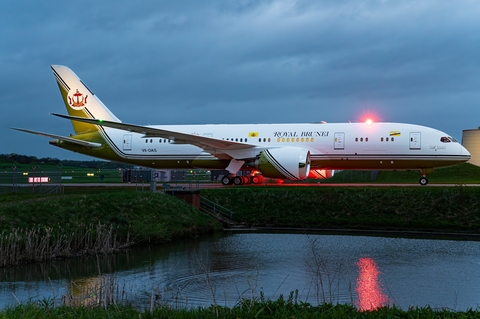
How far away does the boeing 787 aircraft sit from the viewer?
32.7 m

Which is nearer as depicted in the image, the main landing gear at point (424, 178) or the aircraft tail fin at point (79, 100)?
the main landing gear at point (424, 178)

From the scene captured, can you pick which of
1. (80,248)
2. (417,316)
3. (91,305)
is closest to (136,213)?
(80,248)

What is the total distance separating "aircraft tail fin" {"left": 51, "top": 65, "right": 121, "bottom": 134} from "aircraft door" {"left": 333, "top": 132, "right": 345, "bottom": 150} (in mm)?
15507

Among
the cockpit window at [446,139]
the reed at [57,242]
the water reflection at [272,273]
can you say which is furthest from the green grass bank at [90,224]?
the cockpit window at [446,139]

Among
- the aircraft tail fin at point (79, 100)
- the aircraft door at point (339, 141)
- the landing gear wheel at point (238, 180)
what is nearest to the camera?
the aircraft door at point (339, 141)

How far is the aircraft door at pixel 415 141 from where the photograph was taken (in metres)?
32.8

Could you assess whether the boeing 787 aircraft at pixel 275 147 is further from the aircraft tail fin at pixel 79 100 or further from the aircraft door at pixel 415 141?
the aircraft tail fin at pixel 79 100

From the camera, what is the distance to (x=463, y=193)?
93.1 ft

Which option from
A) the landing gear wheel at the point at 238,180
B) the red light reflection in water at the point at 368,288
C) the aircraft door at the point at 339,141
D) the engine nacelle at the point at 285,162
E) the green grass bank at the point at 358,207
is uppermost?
the aircraft door at the point at 339,141

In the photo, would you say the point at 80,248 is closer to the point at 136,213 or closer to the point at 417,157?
the point at 136,213

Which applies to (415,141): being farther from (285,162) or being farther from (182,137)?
(182,137)

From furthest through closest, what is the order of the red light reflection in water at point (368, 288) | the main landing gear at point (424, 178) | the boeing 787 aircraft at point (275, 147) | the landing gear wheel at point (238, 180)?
the landing gear wheel at point (238, 180), the main landing gear at point (424, 178), the boeing 787 aircraft at point (275, 147), the red light reflection in water at point (368, 288)

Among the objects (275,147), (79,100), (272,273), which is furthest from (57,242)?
(79,100)

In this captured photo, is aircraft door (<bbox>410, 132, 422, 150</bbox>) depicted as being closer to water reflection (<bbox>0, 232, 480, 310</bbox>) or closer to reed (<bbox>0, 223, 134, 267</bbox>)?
water reflection (<bbox>0, 232, 480, 310</bbox>)
